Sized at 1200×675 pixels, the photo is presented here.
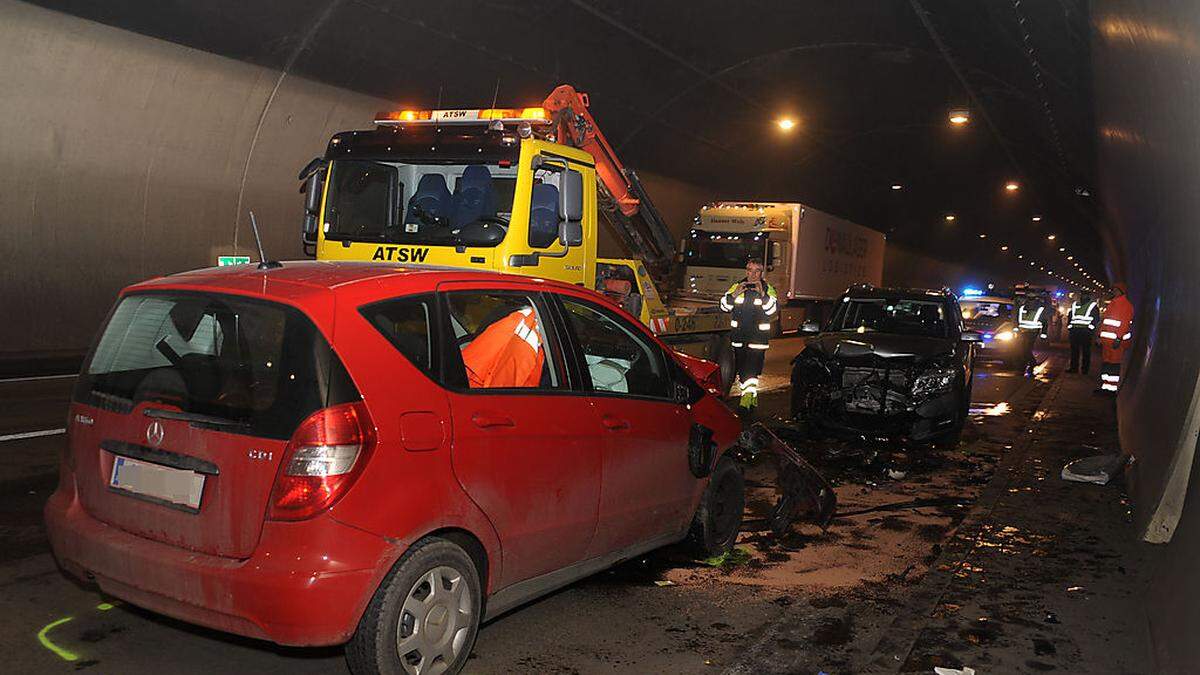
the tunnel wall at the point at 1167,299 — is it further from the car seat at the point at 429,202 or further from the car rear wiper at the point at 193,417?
the car seat at the point at 429,202

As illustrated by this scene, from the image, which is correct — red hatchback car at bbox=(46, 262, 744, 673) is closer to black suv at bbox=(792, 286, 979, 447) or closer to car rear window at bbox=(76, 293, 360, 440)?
car rear window at bbox=(76, 293, 360, 440)

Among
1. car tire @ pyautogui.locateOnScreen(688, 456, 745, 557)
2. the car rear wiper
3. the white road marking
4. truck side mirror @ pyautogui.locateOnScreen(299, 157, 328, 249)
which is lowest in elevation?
the white road marking

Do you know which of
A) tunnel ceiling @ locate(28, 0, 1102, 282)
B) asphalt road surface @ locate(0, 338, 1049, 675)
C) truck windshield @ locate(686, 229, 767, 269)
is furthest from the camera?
truck windshield @ locate(686, 229, 767, 269)

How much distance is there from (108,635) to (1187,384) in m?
6.76

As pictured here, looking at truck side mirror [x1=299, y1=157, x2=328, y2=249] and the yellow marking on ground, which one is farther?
truck side mirror [x1=299, y1=157, x2=328, y2=249]

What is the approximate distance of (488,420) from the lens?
4.07m

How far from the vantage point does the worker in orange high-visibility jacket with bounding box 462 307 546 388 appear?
4.54 m

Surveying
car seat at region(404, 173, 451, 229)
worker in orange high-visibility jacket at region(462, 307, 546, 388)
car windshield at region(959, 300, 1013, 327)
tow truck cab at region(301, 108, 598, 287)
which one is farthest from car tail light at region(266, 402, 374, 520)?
car windshield at region(959, 300, 1013, 327)

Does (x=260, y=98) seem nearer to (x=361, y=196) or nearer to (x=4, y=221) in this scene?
(x=4, y=221)

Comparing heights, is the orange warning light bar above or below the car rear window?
above

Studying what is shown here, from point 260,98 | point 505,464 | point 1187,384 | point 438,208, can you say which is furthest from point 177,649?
point 260,98

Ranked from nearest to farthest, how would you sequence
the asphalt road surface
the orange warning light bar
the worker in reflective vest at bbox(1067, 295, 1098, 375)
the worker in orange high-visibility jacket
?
the asphalt road surface, the worker in orange high-visibility jacket, the orange warning light bar, the worker in reflective vest at bbox(1067, 295, 1098, 375)

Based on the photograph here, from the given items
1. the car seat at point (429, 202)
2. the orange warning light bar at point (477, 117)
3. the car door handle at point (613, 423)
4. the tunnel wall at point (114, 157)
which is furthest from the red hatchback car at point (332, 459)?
the tunnel wall at point (114, 157)

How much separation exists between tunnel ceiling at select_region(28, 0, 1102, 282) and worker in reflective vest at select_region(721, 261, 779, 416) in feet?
19.2
